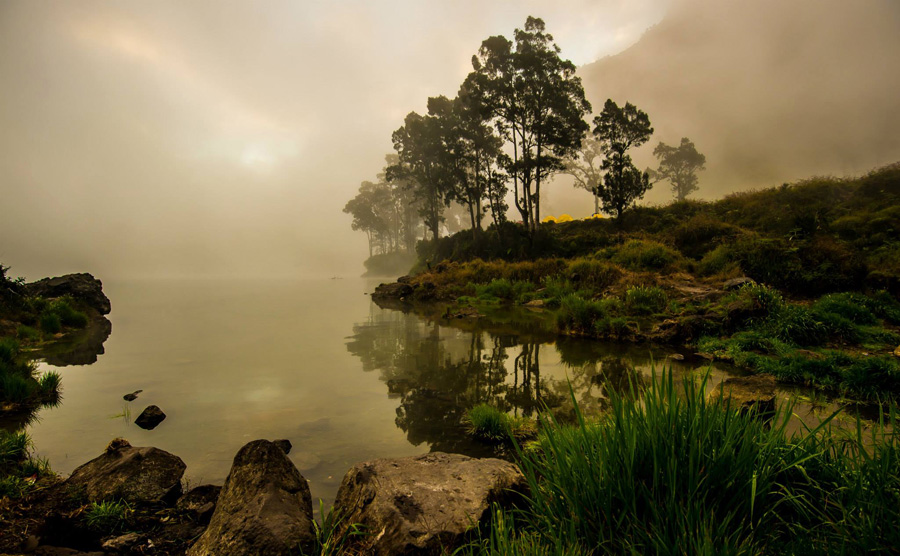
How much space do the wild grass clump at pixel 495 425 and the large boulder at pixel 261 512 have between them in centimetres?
205

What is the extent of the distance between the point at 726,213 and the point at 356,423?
26129 millimetres

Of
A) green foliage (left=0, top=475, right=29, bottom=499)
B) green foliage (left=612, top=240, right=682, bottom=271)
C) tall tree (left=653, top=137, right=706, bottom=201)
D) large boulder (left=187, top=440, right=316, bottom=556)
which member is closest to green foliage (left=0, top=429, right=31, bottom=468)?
green foliage (left=0, top=475, right=29, bottom=499)

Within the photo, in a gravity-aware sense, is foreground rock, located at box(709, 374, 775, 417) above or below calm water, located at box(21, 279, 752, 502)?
above

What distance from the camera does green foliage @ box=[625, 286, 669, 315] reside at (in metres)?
11.0

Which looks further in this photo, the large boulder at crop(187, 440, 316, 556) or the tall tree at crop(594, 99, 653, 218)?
the tall tree at crop(594, 99, 653, 218)

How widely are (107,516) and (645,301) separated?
12138 millimetres

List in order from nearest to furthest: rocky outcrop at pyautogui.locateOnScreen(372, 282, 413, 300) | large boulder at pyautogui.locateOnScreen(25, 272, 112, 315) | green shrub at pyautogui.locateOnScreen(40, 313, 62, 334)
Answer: green shrub at pyautogui.locateOnScreen(40, 313, 62, 334) < large boulder at pyautogui.locateOnScreen(25, 272, 112, 315) < rocky outcrop at pyautogui.locateOnScreen(372, 282, 413, 300)

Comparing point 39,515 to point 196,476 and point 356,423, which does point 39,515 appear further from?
point 356,423

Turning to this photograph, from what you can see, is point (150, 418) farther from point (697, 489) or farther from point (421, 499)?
point (697, 489)

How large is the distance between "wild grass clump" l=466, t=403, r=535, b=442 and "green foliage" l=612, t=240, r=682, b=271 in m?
14.5

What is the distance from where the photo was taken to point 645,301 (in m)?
11.5

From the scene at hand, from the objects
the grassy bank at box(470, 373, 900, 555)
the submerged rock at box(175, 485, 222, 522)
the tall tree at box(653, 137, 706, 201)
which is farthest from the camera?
the tall tree at box(653, 137, 706, 201)

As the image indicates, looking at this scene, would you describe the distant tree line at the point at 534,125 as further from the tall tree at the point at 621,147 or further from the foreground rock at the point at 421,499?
the foreground rock at the point at 421,499

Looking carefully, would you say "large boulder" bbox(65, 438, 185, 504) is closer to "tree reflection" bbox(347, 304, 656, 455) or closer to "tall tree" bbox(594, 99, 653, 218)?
"tree reflection" bbox(347, 304, 656, 455)
